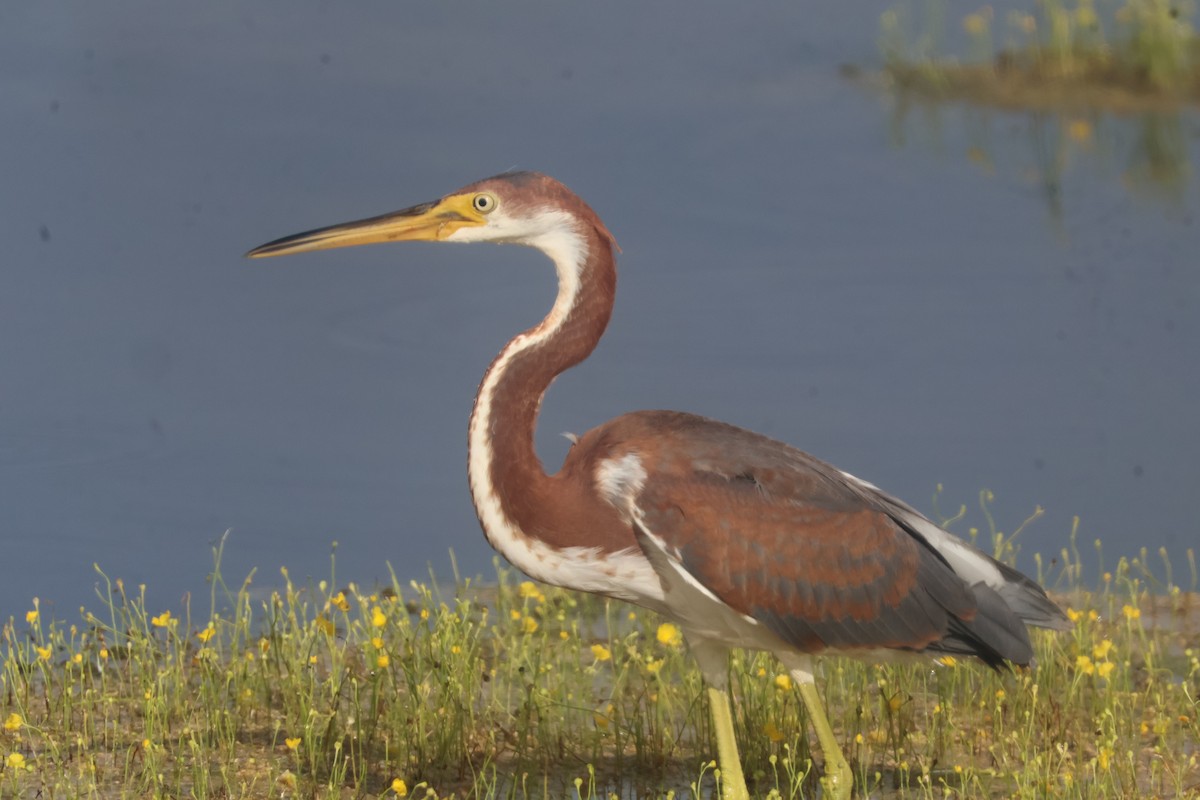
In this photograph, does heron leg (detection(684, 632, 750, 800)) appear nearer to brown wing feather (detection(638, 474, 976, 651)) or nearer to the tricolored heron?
the tricolored heron

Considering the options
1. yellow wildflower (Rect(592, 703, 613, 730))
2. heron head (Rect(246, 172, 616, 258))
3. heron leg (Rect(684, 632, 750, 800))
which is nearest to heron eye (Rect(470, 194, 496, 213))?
heron head (Rect(246, 172, 616, 258))

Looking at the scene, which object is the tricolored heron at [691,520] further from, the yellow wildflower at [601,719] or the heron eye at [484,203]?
the yellow wildflower at [601,719]

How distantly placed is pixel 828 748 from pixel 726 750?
356mm

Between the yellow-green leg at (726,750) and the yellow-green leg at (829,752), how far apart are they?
282mm

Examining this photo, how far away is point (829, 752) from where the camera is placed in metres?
6.81

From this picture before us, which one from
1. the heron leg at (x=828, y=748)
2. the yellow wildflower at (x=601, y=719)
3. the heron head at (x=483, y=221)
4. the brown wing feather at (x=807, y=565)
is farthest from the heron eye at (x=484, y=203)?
the heron leg at (x=828, y=748)

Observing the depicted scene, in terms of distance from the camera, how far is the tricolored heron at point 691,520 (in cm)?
Result: 644

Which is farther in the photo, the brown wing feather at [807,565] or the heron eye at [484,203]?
the heron eye at [484,203]

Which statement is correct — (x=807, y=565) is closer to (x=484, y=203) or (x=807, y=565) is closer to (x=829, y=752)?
(x=829, y=752)

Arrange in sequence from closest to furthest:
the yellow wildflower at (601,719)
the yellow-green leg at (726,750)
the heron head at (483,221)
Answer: the heron head at (483,221), the yellow-green leg at (726,750), the yellow wildflower at (601,719)

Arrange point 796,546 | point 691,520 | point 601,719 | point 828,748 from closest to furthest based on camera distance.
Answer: point 691,520, point 796,546, point 828,748, point 601,719

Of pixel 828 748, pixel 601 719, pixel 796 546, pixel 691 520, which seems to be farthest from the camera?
pixel 601 719

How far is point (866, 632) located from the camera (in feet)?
22.3

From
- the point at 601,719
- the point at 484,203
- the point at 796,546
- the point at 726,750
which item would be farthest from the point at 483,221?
the point at 726,750
